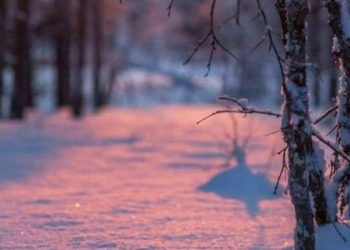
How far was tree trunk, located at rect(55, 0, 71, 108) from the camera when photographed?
23981mm

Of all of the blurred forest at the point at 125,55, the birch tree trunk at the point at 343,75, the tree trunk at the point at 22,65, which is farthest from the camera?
the blurred forest at the point at 125,55

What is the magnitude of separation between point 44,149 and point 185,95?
29212 millimetres

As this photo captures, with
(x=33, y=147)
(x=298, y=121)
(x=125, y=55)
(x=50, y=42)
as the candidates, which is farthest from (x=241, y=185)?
(x=125, y=55)

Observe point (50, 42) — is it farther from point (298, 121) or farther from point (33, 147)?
point (298, 121)

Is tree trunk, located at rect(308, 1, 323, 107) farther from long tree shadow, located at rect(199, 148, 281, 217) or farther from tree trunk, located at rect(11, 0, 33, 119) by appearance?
long tree shadow, located at rect(199, 148, 281, 217)

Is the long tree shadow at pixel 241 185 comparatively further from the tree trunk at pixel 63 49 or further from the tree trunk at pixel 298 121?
the tree trunk at pixel 63 49

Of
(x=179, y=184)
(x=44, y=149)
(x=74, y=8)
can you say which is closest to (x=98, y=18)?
(x=74, y=8)

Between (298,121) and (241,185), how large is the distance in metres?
5.23

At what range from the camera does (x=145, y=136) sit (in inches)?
782

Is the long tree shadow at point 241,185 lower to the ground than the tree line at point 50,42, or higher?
lower

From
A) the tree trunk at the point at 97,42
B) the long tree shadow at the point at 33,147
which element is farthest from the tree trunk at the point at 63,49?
the long tree shadow at the point at 33,147

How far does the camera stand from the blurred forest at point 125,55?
2520cm

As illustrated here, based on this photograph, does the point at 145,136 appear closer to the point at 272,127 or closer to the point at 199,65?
the point at 272,127

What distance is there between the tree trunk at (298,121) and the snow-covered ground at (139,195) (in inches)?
29.2
